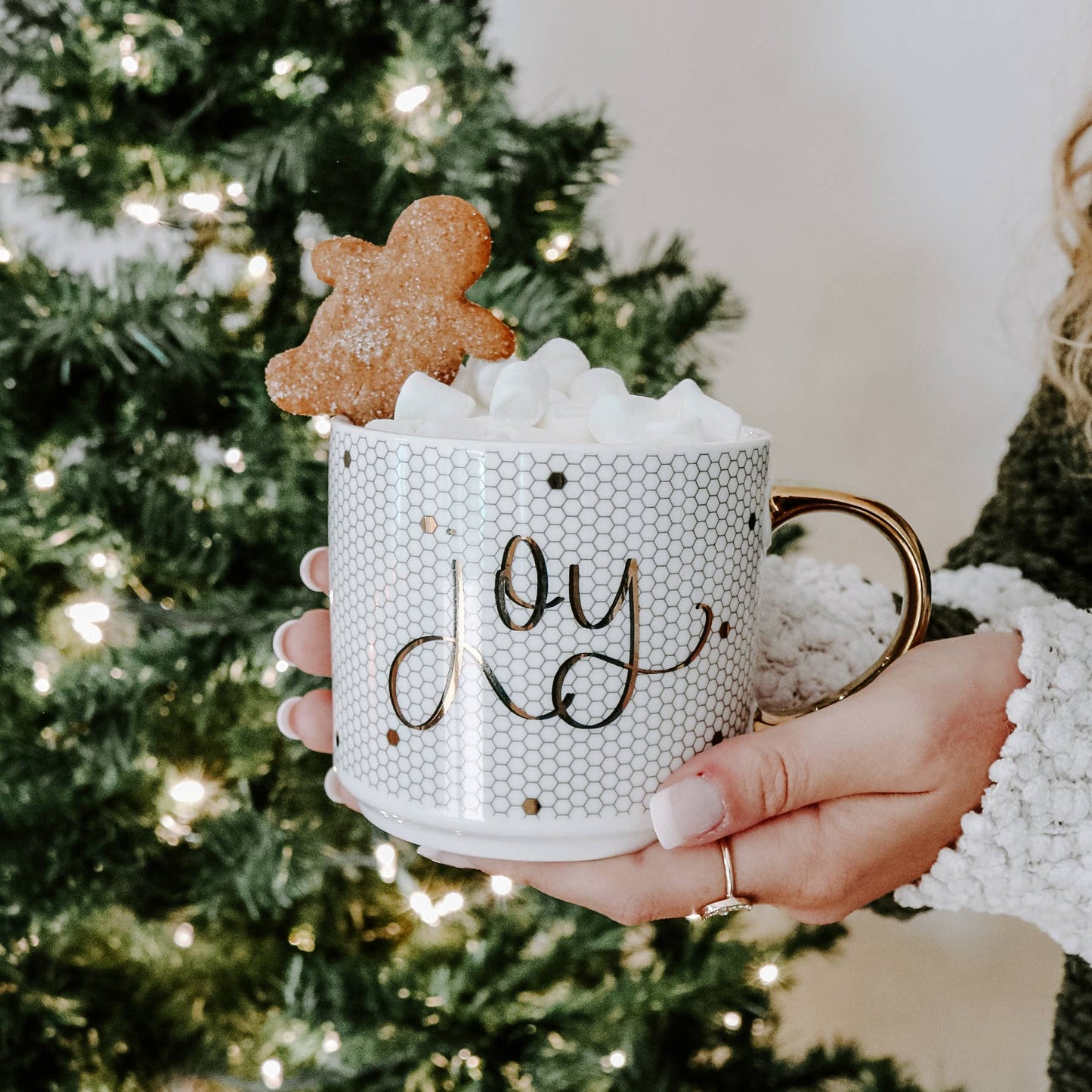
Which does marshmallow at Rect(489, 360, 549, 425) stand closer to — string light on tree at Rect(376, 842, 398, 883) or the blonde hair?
the blonde hair

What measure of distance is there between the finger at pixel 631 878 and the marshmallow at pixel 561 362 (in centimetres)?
29

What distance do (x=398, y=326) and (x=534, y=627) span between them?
0.72ft

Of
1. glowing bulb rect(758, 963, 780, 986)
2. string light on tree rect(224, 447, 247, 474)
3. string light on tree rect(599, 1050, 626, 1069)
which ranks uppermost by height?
string light on tree rect(224, 447, 247, 474)

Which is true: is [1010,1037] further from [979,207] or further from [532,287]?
[532,287]

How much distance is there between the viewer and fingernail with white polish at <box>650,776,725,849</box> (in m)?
0.50

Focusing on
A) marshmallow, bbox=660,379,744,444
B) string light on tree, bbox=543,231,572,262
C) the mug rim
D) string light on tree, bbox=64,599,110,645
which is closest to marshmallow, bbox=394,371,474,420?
the mug rim

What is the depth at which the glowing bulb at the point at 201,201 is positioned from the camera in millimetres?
975

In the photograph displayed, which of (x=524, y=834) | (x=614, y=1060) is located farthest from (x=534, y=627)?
(x=614, y=1060)

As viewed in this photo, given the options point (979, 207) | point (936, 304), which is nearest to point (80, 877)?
point (936, 304)

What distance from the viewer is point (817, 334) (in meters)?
1.56

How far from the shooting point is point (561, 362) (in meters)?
0.60

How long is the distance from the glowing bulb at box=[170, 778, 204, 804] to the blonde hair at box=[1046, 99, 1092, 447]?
1.00 metres

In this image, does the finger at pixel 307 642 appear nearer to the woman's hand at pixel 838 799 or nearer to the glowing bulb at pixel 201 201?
the woman's hand at pixel 838 799

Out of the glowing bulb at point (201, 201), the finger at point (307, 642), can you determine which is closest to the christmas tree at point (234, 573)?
the glowing bulb at point (201, 201)
